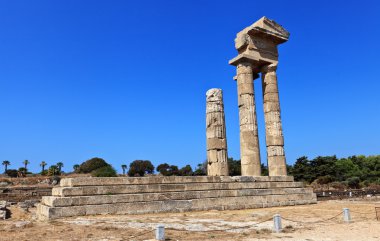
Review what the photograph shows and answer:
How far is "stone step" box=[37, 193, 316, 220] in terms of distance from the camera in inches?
472

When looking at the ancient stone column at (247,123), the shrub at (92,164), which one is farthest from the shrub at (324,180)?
the shrub at (92,164)

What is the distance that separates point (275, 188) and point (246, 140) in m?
3.54

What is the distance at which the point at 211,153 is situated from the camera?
20.4m

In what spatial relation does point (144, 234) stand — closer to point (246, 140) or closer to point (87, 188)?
point (87, 188)

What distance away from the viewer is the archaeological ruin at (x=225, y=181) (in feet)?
42.0

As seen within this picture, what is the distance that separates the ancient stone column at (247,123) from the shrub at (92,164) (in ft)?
192

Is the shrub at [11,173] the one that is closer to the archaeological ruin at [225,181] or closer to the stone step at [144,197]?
the archaeological ruin at [225,181]

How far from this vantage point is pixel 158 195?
14.3 m

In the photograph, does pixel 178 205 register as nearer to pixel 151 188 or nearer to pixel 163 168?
pixel 151 188

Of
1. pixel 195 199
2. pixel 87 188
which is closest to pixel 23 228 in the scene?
pixel 87 188

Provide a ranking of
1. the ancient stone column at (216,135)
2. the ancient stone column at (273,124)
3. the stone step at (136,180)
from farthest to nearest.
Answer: the ancient stone column at (273,124) < the ancient stone column at (216,135) < the stone step at (136,180)

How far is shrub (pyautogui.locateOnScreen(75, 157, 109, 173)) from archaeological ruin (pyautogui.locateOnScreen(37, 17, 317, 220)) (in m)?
57.6

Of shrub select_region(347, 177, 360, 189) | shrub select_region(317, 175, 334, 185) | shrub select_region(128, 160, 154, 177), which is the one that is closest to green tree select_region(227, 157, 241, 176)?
shrub select_region(317, 175, 334, 185)

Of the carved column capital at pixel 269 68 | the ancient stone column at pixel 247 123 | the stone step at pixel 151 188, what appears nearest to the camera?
the stone step at pixel 151 188
